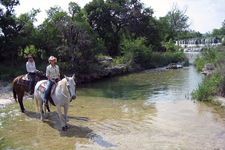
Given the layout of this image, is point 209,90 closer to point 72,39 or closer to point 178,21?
point 72,39

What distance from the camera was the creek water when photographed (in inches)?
223

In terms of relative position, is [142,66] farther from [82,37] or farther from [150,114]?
[150,114]

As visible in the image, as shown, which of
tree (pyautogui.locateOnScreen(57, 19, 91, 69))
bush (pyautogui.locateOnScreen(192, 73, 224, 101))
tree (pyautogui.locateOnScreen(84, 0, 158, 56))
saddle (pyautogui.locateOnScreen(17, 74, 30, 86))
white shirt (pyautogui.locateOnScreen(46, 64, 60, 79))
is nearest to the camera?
white shirt (pyautogui.locateOnScreen(46, 64, 60, 79))

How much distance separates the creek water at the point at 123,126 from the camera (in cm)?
567

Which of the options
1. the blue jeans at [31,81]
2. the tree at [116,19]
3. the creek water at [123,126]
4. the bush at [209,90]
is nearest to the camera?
the creek water at [123,126]

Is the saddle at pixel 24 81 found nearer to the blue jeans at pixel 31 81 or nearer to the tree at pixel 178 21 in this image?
the blue jeans at pixel 31 81

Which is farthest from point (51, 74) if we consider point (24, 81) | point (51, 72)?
point (24, 81)

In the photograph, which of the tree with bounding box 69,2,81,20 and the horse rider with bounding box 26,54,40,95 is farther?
the tree with bounding box 69,2,81,20

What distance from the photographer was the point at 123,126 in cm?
704

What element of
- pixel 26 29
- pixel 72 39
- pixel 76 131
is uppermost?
pixel 26 29

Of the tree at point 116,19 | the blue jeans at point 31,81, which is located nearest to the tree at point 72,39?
the blue jeans at point 31,81

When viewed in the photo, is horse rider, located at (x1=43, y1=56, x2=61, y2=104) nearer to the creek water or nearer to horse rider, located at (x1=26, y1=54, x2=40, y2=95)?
the creek water

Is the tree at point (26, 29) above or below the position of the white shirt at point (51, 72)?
above

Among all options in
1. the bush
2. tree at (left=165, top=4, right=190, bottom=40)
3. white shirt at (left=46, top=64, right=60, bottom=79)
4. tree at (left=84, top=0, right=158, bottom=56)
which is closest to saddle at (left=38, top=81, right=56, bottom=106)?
white shirt at (left=46, top=64, right=60, bottom=79)
